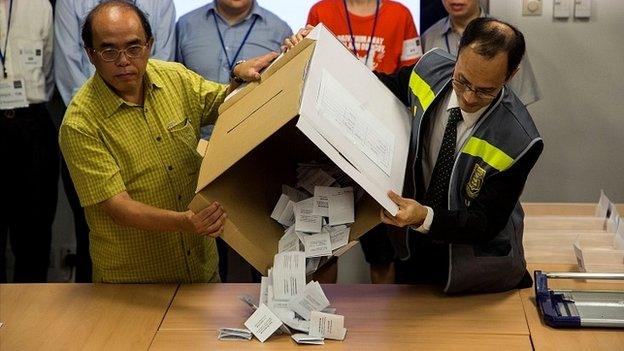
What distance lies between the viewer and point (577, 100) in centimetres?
439

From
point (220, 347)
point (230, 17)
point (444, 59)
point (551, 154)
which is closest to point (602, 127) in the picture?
point (551, 154)

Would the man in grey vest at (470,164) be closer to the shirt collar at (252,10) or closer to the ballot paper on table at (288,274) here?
the ballot paper on table at (288,274)

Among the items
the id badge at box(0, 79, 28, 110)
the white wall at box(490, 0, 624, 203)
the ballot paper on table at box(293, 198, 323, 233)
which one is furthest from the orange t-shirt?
the ballot paper on table at box(293, 198, 323, 233)

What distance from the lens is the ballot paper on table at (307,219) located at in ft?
7.70

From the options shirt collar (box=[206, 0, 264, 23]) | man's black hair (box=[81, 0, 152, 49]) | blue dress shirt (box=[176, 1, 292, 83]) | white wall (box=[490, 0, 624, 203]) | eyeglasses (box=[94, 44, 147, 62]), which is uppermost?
man's black hair (box=[81, 0, 152, 49])

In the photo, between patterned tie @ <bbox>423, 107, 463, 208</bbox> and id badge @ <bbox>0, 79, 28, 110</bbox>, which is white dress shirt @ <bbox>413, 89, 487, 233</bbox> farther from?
id badge @ <bbox>0, 79, 28, 110</bbox>

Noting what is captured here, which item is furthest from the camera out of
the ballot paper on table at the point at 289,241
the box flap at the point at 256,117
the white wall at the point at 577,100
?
the white wall at the point at 577,100

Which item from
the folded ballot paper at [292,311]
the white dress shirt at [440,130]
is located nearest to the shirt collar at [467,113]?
the white dress shirt at [440,130]

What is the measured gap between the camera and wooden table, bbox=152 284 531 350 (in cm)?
230

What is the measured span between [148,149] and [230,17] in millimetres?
1579

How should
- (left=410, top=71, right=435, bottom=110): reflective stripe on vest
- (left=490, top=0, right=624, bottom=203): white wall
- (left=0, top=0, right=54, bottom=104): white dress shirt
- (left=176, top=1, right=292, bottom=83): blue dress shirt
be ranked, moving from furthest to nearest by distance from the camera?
(left=490, top=0, right=624, bottom=203): white wall
(left=0, top=0, right=54, bottom=104): white dress shirt
(left=176, top=1, right=292, bottom=83): blue dress shirt
(left=410, top=71, right=435, bottom=110): reflective stripe on vest

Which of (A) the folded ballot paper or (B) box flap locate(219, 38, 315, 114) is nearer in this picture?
(A) the folded ballot paper

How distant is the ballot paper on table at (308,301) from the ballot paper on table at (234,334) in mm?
129

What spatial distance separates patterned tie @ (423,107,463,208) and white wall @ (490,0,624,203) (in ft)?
6.58
